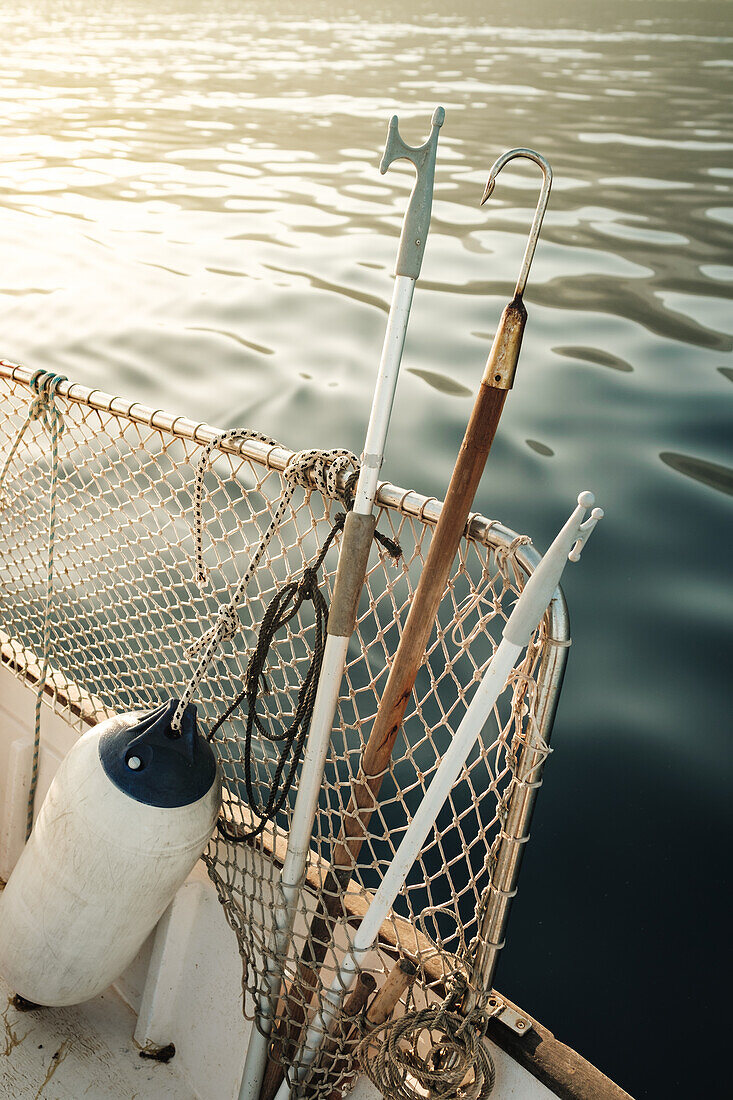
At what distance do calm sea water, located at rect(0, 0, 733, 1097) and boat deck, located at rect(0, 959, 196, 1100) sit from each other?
0.80 metres

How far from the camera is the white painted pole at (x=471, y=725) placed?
1.03m

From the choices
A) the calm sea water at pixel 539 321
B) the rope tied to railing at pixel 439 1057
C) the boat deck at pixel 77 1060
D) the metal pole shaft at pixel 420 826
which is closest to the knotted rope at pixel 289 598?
the metal pole shaft at pixel 420 826

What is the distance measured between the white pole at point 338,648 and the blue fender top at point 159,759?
197mm

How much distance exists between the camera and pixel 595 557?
3.04 meters

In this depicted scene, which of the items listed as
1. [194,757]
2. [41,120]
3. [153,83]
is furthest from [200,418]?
[153,83]

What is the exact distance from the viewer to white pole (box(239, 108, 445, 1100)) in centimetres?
112

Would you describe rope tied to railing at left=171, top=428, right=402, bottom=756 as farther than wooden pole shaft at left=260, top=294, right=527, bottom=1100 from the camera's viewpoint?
Yes

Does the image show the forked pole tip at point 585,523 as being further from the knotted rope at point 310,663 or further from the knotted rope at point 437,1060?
the knotted rope at point 437,1060

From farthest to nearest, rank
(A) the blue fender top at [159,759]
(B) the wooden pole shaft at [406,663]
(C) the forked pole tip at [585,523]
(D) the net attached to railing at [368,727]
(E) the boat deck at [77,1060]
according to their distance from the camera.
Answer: (E) the boat deck at [77,1060], (A) the blue fender top at [159,759], (D) the net attached to railing at [368,727], (B) the wooden pole shaft at [406,663], (C) the forked pole tip at [585,523]

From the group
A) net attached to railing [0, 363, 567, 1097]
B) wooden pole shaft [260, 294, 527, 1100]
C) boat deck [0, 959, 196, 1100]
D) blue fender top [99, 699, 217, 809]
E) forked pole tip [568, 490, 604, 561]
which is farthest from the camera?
boat deck [0, 959, 196, 1100]

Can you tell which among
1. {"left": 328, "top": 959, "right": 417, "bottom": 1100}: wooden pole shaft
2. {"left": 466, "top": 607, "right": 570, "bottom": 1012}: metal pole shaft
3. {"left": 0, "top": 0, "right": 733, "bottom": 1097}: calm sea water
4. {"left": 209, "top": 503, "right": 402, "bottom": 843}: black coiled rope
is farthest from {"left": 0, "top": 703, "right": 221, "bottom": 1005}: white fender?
{"left": 0, "top": 0, "right": 733, "bottom": 1097}: calm sea water

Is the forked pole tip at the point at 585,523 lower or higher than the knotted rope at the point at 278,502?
higher

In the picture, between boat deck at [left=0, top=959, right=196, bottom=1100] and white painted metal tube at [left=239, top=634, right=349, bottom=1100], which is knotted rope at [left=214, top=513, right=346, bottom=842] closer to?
white painted metal tube at [left=239, top=634, right=349, bottom=1100]

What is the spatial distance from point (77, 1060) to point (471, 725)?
1.19m
